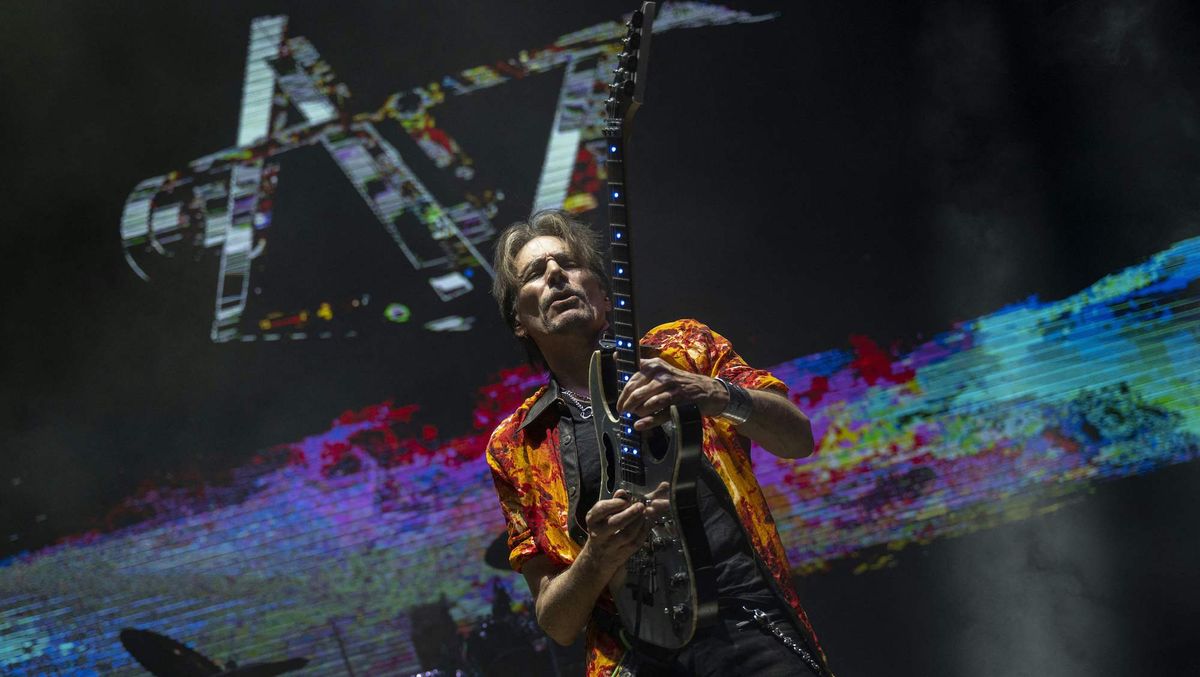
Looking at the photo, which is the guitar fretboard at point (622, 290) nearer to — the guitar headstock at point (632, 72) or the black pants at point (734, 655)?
the guitar headstock at point (632, 72)

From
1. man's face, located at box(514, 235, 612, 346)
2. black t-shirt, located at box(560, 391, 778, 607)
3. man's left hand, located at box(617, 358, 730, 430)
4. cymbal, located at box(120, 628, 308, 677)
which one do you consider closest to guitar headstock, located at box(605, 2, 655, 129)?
man's face, located at box(514, 235, 612, 346)

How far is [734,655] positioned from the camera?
5.46ft

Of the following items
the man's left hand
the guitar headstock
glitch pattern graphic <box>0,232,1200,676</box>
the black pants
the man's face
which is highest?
the guitar headstock

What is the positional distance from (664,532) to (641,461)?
13 centimetres

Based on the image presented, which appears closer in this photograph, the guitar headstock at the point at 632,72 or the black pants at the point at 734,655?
the black pants at the point at 734,655

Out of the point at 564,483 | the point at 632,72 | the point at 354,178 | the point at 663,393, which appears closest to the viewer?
the point at 663,393

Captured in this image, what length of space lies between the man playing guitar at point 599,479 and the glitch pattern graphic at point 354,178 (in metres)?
Result: 1.67

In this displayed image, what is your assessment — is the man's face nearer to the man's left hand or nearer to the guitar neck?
the guitar neck

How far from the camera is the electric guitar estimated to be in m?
1.64

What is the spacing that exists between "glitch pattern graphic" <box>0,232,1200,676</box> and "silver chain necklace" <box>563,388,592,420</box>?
176 centimetres

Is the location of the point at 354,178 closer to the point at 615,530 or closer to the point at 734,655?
the point at 615,530

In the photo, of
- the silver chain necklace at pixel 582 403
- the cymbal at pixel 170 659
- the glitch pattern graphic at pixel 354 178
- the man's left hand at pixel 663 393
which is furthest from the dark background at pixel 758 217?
the man's left hand at pixel 663 393

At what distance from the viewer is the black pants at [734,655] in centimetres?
165

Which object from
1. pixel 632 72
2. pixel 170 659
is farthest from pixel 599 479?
pixel 170 659
